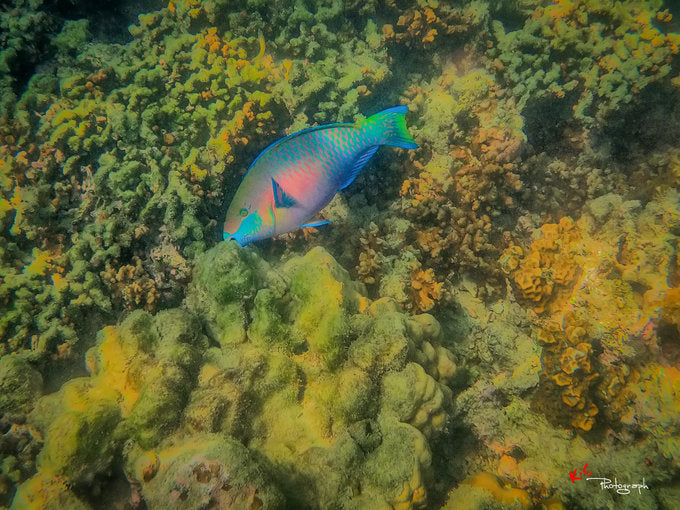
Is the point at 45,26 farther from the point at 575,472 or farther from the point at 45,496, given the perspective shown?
the point at 575,472

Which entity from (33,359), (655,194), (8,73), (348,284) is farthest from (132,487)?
(655,194)

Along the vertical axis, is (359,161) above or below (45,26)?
below

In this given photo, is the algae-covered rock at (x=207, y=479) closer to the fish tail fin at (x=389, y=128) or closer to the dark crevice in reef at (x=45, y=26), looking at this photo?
the fish tail fin at (x=389, y=128)

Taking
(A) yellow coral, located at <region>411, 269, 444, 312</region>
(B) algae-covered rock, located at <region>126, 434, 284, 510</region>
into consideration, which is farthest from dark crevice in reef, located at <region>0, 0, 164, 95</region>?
(A) yellow coral, located at <region>411, 269, 444, 312</region>

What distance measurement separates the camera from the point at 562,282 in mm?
3807

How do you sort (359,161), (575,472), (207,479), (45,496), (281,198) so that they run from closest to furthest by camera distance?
(207,479) → (45,496) → (281,198) → (359,161) → (575,472)

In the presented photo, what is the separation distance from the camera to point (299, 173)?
2.69 metres

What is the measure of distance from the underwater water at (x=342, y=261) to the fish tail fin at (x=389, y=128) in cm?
4

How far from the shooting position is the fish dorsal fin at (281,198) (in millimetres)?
2615

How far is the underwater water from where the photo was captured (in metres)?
2.31

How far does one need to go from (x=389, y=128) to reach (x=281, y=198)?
1.02 m

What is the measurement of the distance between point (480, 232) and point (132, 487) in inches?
145

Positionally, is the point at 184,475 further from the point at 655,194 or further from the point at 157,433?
the point at 655,194

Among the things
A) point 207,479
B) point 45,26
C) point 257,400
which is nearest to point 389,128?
point 257,400
